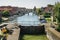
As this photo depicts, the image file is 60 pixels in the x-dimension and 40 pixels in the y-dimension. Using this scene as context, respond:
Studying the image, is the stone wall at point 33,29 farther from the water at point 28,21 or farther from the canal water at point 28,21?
the water at point 28,21

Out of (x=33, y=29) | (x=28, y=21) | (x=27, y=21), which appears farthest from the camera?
(x=27, y=21)

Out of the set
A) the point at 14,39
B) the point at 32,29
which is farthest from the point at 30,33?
the point at 14,39

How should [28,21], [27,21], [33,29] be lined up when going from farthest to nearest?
[27,21] < [28,21] < [33,29]

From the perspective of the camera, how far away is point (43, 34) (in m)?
28.9

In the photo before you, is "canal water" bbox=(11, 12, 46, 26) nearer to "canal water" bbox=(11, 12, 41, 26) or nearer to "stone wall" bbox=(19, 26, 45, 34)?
"canal water" bbox=(11, 12, 41, 26)

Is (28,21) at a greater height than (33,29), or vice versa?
(28,21)

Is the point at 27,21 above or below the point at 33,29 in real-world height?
above

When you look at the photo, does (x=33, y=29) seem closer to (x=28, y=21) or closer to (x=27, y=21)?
(x=28, y=21)

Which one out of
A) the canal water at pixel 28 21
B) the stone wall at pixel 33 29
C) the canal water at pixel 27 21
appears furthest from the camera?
the canal water at pixel 27 21

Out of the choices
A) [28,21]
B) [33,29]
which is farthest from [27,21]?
[33,29]

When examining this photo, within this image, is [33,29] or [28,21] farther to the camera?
[28,21]

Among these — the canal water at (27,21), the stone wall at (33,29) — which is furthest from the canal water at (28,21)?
the stone wall at (33,29)

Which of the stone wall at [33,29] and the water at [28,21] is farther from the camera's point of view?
A: the water at [28,21]

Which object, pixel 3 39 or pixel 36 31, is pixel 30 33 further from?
pixel 3 39
